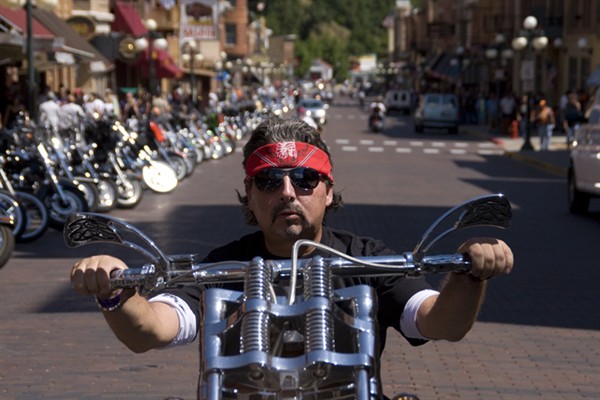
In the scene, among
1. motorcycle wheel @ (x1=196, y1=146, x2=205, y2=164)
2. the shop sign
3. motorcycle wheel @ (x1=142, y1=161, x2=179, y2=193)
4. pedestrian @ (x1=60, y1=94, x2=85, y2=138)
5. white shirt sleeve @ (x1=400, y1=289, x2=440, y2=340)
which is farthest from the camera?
the shop sign

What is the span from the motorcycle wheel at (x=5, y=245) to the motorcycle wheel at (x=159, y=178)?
9.59 meters

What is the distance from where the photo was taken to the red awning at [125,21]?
6028cm


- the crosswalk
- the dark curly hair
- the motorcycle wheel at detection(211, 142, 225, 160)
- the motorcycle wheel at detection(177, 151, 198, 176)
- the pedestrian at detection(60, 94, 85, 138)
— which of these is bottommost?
the crosswalk

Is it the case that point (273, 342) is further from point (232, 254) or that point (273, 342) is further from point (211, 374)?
point (232, 254)

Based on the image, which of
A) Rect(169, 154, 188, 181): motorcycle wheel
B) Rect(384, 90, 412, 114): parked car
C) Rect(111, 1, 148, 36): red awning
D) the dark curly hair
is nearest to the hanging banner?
Rect(384, 90, 412, 114): parked car

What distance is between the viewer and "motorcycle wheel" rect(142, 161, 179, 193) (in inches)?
945

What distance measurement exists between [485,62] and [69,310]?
7206 cm

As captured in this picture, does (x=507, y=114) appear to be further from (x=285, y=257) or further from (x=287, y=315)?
(x=287, y=315)

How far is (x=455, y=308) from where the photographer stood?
3.56m

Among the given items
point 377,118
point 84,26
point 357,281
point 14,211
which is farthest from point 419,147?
point 357,281

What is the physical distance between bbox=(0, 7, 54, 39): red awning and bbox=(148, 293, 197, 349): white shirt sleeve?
31327 mm

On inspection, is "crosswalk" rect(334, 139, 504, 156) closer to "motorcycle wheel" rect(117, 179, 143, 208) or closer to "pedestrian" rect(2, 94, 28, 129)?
"pedestrian" rect(2, 94, 28, 129)

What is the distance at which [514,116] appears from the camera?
2087 inches

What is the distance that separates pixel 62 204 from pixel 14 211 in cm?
226
